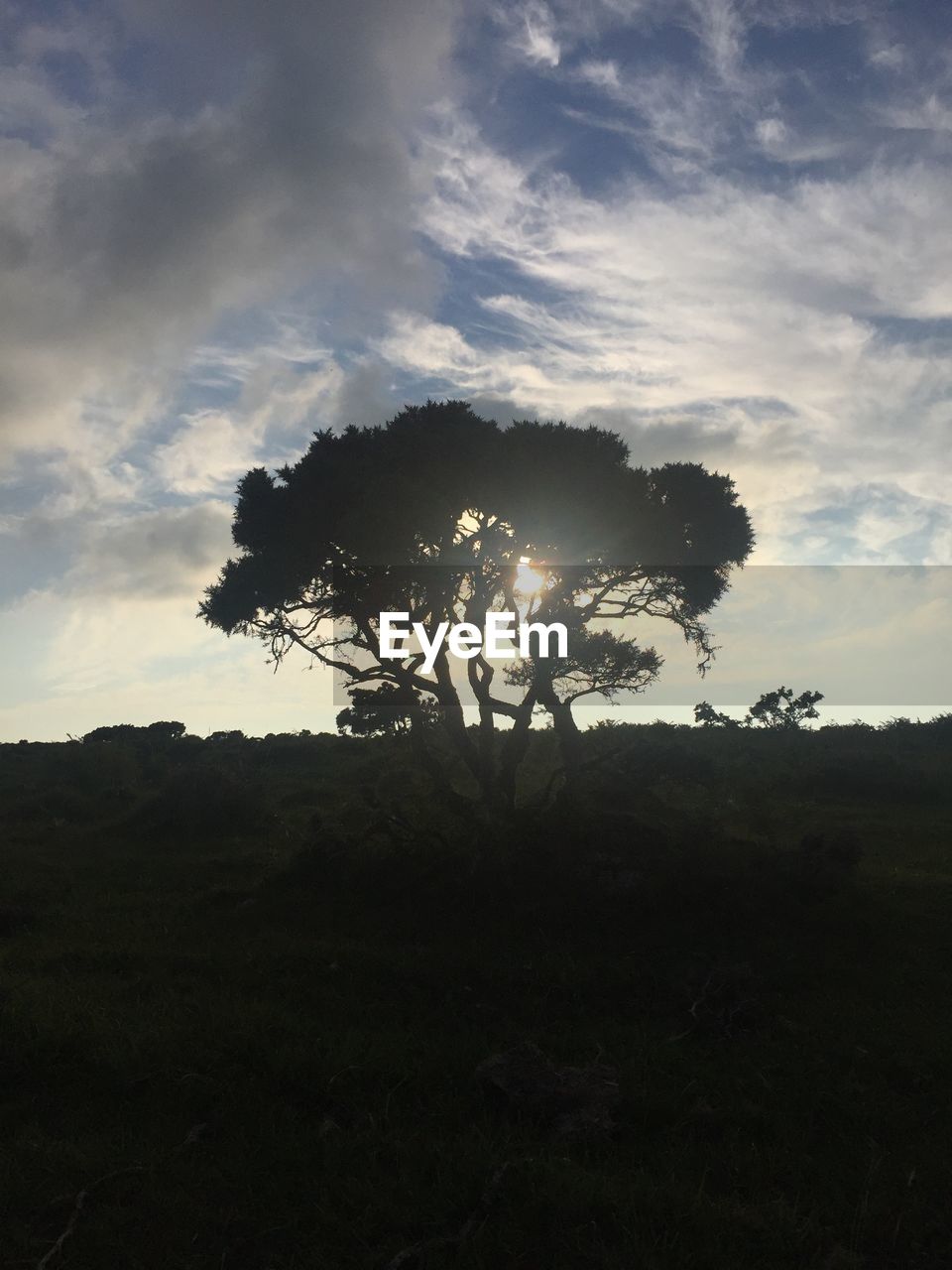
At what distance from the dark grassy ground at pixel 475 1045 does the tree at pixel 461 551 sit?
9.47 feet

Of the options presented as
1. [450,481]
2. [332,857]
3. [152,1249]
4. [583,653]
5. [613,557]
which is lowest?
[152,1249]

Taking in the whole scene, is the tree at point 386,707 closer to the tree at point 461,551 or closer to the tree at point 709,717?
the tree at point 461,551

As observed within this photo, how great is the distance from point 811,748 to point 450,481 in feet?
75.2

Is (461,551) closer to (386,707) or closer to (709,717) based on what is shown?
(386,707)

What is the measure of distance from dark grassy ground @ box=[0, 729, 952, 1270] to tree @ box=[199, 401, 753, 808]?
2886mm

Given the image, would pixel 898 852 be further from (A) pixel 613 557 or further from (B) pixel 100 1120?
(B) pixel 100 1120

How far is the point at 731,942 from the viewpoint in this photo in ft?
42.9

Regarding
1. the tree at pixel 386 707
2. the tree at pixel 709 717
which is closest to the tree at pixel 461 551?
the tree at pixel 386 707

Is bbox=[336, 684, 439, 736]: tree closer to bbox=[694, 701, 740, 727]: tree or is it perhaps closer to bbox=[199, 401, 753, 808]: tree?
bbox=[199, 401, 753, 808]: tree

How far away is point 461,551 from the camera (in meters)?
20.8

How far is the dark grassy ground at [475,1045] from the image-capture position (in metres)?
6.61

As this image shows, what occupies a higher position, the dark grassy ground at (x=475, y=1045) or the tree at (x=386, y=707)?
the tree at (x=386, y=707)

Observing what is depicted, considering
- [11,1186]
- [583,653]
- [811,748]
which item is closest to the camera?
[11,1186]

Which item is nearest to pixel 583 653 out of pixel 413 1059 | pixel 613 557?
pixel 613 557
